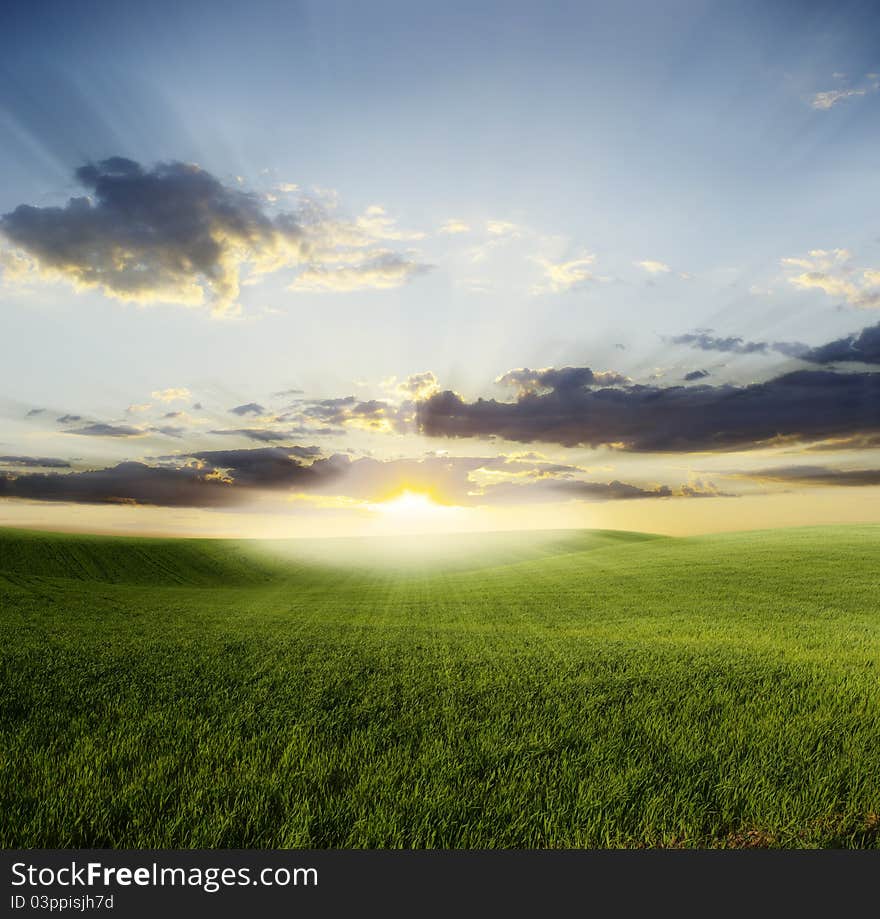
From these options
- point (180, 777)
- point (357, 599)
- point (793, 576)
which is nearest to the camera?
point (180, 777)

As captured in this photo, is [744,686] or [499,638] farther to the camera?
[499,638]

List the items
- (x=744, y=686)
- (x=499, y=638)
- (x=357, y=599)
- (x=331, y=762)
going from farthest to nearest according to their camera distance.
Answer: (x=357, y=599)
(x=499, y=638)
(x=744, y=686)
(x=331, y=762)

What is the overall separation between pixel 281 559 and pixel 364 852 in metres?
73.9

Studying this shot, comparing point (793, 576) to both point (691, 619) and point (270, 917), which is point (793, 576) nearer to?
point (691, 619)

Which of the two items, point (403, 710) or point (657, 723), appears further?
point (403, 710)

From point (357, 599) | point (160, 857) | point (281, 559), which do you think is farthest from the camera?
point (281, 559)

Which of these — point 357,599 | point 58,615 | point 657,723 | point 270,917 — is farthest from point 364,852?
point 357,599

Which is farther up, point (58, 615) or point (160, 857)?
point (160, 857)

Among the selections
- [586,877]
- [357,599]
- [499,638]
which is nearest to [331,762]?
[586,877]

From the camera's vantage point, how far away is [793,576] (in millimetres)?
33938

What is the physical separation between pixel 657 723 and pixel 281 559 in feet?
236

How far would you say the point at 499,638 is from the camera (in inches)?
677

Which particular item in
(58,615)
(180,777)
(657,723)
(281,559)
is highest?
(180,777)

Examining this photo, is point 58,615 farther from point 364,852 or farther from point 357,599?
point 364,852
